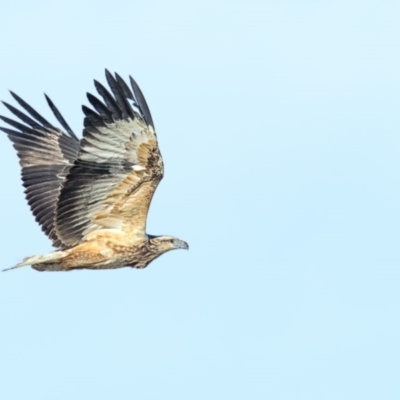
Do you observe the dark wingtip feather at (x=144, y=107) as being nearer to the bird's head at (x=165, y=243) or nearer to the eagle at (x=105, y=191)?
the eagle at (x=105, y=191)

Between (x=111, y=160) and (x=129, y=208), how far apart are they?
0.86 m

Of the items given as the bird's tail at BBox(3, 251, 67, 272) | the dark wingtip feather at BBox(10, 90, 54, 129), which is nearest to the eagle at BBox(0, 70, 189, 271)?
the bird's tail at BBox(3, 251, 67, 272)

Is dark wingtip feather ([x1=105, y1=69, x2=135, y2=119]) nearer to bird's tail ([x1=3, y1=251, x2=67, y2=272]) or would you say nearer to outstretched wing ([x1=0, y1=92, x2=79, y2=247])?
bird's tail ([x1=3, y1=251, x2=67, y2=272])

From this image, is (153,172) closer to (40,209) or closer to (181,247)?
(181,247)

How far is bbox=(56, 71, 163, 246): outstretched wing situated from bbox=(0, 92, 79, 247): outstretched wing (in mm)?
1767

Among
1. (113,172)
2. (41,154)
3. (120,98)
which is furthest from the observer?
(41,154)

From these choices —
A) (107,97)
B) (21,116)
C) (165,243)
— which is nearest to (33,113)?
(21,116)

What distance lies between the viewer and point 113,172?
14.7m

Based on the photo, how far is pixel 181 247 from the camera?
52.7 feet

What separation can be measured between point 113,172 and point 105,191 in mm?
409

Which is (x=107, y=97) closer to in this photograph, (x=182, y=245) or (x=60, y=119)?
(x=182, y=245)

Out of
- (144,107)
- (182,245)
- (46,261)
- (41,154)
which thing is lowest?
(46,261)

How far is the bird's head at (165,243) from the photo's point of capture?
15922mm

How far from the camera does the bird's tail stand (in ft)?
50.5
